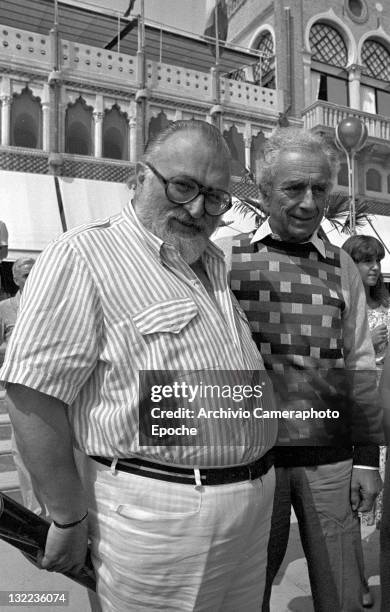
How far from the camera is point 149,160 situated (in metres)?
1.46

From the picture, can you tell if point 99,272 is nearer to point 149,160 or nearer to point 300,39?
point 149,160

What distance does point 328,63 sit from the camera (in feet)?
61.3

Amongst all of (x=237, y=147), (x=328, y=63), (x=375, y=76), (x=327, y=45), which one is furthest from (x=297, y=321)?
(x=375, y=76)

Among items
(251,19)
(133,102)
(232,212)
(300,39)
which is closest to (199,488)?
(232,212)

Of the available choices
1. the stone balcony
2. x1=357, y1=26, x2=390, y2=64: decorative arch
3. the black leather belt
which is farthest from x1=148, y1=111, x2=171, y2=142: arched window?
the black leather belt

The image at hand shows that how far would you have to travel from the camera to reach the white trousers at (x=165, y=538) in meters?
1.25

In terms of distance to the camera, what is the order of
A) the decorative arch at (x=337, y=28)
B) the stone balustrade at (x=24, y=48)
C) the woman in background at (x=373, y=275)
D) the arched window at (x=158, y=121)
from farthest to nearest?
the decorative arch at (x=337, y=28) → the arched window at (x=158, y=121) → the stone balustrade at (x=24, y=48) → the woman in background at (x=373, y=275)

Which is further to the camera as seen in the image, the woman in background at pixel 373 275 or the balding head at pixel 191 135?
the woman in background at pixel 373 275

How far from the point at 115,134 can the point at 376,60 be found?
10979 millimetres

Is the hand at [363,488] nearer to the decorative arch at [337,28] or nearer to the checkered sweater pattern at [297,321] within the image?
the checkered sweater pattern at [297,321]

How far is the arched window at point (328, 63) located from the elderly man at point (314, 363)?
18.1 metres

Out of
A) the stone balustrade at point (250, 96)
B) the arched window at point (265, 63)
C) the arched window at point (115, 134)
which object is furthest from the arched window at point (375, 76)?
the arched window at point (115, 134)

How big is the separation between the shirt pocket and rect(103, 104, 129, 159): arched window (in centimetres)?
1493

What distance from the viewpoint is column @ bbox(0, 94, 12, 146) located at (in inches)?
549
